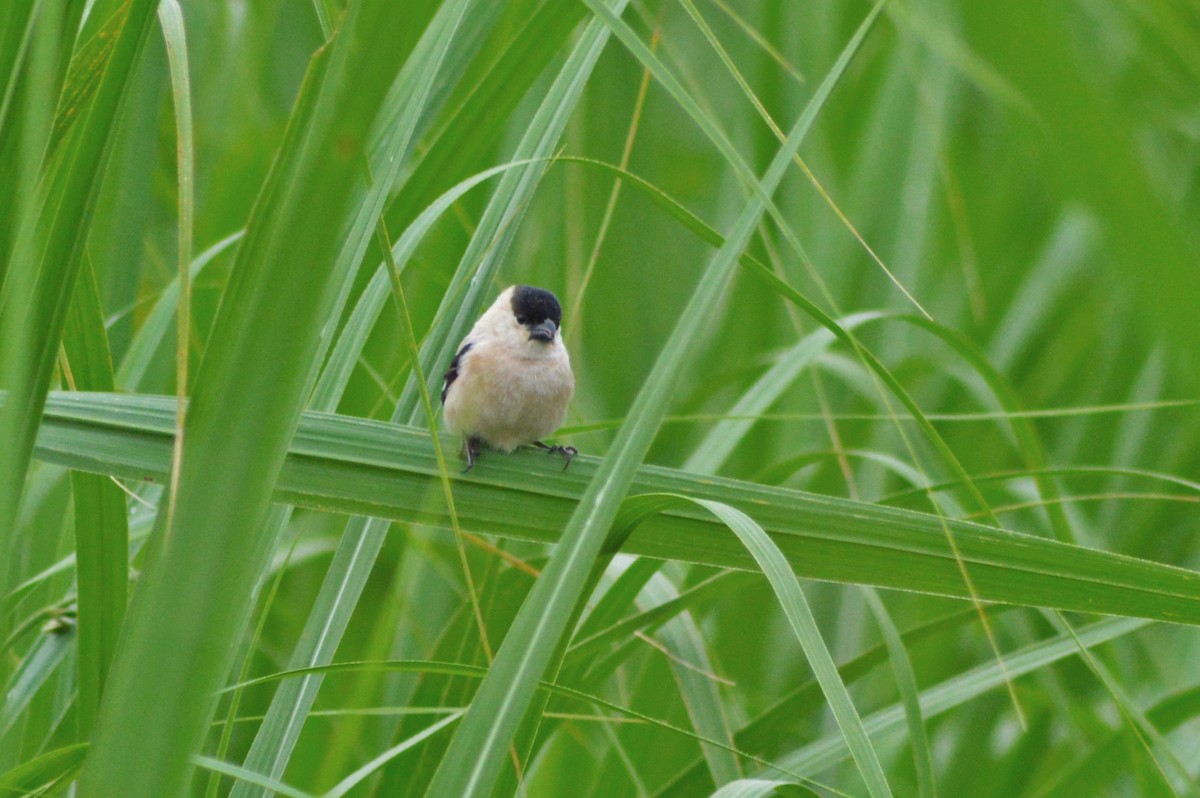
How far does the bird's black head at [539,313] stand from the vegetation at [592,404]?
257mm

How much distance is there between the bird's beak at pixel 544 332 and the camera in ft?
8.35

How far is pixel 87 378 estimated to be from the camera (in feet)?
4.74

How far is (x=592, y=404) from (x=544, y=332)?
850 mm

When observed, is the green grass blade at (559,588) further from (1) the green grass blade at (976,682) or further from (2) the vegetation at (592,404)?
(1) the green grass blade at (976,682)

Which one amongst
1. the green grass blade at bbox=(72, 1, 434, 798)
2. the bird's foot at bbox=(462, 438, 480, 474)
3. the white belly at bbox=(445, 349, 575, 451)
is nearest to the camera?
the green grass blade at bbox=(72, 1, 434, 798)

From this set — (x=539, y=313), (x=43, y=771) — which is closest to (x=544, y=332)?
(x=539, y=313)

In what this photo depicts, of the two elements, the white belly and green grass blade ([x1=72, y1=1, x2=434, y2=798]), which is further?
the white belly

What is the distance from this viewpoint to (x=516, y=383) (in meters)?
2.41

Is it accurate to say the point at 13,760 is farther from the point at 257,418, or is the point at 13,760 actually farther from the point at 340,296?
the point at 257,418

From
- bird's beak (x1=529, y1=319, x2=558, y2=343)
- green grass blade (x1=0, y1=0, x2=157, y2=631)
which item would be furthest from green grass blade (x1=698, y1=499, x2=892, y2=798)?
bird's beak (x1=529, y1=319, x2=558, y2=343)

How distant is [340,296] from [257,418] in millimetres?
620

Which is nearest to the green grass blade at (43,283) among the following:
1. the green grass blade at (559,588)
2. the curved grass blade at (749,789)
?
A: the green grass blade at (559,588)

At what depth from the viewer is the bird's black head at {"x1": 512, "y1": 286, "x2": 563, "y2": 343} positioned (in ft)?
8.39

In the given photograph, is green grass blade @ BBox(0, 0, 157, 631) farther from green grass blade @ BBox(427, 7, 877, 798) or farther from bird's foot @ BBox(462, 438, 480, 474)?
bird's foot @ BBox(462, 438, 480, 474)
